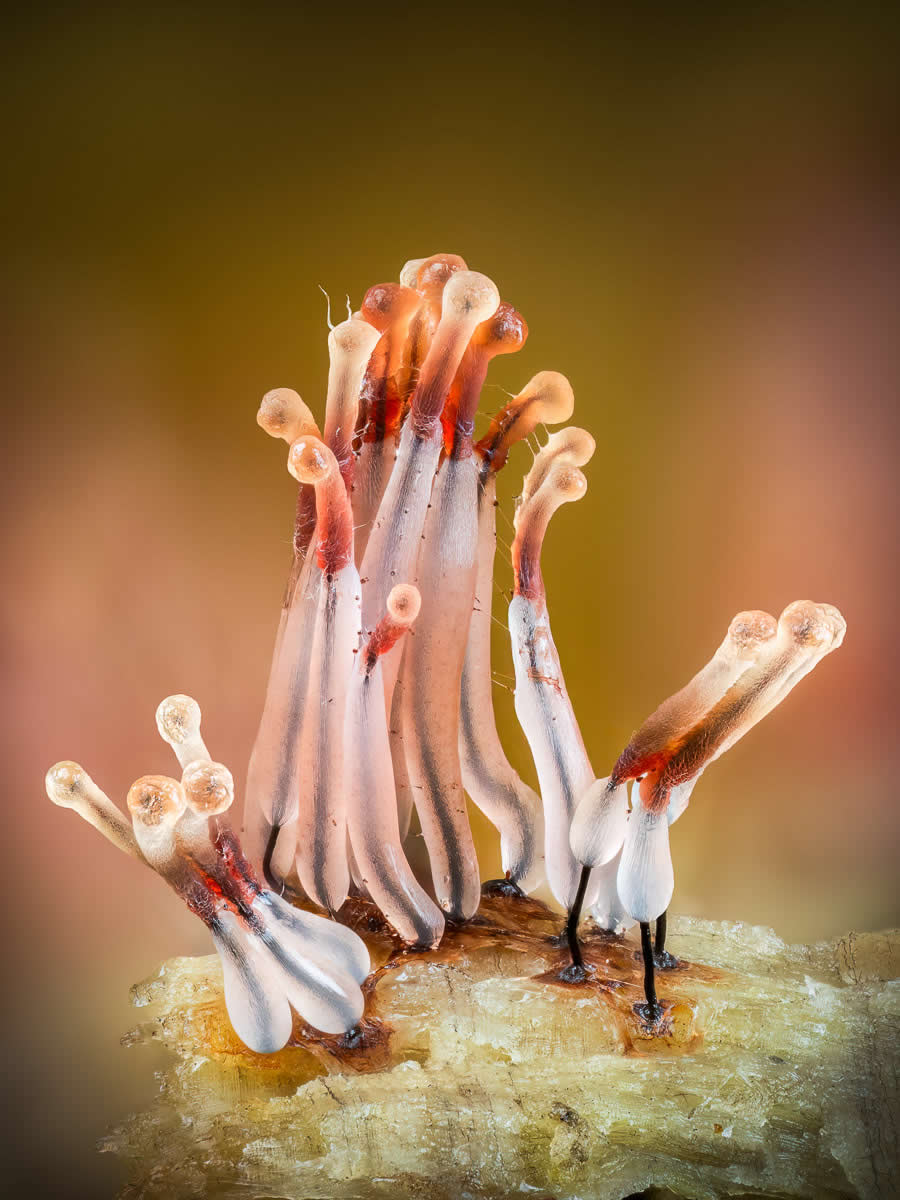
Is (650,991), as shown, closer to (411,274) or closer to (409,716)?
(409,716)

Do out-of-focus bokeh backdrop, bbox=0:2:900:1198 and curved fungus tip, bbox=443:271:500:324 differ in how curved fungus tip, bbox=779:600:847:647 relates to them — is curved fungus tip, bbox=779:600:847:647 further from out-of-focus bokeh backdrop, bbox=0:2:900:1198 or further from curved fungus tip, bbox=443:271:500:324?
out-of-focus bokeh backdrop, bbox=0:2:900:1198

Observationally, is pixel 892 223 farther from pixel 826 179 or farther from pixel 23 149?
pixel 23 149

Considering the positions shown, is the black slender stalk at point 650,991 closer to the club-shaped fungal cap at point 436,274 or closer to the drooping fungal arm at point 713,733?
the drooping fungal arm at point 713,733

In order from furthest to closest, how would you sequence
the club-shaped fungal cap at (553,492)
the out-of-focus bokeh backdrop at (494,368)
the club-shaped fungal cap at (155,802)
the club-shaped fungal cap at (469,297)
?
the out-of-focus bokeh backdrop at (494,368) < the club-shaped fungal cap at (553,492) < the club-shaped fungal cap at (469,297) < the club-shaped fungal cap at (155,802)

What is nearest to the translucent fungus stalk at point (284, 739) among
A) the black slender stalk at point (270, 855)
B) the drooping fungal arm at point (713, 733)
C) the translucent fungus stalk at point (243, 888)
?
the black slender stalk at point (270, 855)

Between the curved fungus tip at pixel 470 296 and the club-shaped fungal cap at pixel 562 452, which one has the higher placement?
the curved fungus tip at pixel 470 296

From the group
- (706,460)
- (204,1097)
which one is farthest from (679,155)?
(204,1097)

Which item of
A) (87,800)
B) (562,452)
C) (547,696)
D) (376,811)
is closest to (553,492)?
(562,452)

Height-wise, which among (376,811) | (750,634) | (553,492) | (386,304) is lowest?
(376,811)
